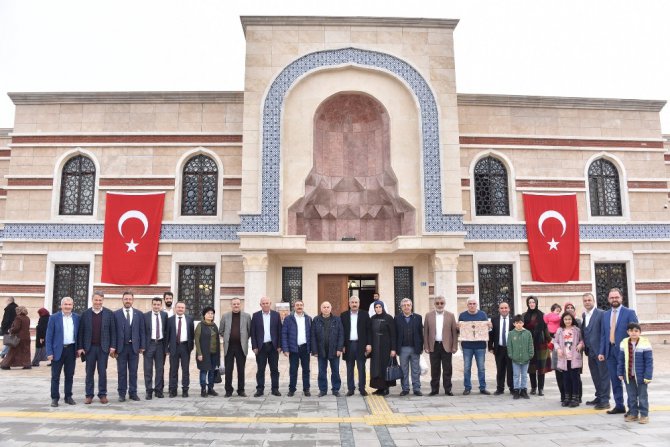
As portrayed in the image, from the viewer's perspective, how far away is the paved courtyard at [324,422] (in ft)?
18.9

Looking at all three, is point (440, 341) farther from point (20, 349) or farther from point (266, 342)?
point (20, 349)

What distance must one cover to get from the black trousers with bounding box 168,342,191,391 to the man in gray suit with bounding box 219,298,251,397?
2.11 ft

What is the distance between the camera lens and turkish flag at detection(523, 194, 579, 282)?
15.2m

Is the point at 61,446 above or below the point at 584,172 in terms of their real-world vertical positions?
below

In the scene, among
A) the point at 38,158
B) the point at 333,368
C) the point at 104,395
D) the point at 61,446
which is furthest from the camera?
the point at 38,158

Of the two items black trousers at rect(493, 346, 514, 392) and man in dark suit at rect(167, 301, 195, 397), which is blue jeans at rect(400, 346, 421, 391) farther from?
man in dark suit at rect(167, 301, 195, 397)

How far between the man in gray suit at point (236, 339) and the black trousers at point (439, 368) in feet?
10.6

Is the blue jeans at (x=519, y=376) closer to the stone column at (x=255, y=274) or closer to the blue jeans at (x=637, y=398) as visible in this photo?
the blue jeans at (x=637, y=398)

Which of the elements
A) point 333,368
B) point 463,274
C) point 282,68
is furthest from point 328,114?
point 333,368

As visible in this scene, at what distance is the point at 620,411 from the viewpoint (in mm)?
7055

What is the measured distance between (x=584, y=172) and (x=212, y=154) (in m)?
11.7

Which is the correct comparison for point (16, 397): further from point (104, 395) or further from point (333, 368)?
point (333, 368)

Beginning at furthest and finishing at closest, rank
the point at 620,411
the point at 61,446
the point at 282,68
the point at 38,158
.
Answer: the point at 38,158 < the point at 282,68 < the point at 620,411 < the point at 61,446

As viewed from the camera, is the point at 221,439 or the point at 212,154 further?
the point at 212,154
